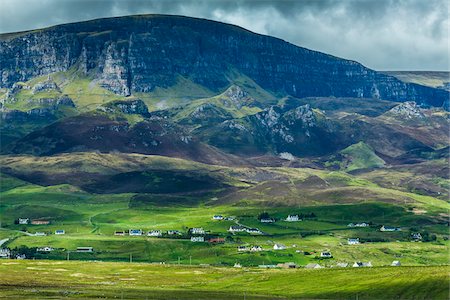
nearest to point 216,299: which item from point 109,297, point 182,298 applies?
point 182,298

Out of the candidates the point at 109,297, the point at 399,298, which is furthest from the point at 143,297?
the point at 399,298

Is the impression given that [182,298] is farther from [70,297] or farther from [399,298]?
[399,298]

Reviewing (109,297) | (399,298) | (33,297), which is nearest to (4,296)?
(33,297)

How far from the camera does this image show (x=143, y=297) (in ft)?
653

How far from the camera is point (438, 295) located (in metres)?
198

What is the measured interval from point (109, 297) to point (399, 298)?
6600cm

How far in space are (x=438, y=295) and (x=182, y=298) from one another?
57984 millimetres

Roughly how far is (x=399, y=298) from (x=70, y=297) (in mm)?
74746

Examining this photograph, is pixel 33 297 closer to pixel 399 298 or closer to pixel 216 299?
pixel 216 299

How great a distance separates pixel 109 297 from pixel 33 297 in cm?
1685

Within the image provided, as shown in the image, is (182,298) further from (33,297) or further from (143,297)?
(33,297)

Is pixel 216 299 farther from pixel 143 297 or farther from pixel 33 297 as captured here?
pixel 33 297

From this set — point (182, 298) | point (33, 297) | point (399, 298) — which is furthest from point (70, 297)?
point (399, 298)

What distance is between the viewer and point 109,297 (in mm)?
198875
